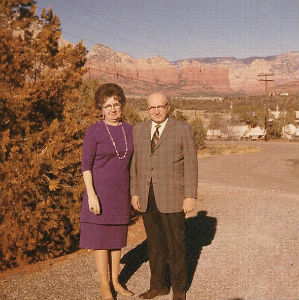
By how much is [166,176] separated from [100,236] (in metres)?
0.79

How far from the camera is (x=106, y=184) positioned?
332 centimetres

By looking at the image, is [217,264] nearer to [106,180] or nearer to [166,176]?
[166,176]

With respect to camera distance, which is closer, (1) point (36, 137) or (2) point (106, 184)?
(2) point (106, 184)

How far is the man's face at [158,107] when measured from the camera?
3.39 meters

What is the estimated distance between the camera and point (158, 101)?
3381mm

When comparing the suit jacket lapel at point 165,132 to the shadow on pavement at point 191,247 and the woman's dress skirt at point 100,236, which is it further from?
the shadow on pavement at point 191,247

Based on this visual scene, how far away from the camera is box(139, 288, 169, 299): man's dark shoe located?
365cm

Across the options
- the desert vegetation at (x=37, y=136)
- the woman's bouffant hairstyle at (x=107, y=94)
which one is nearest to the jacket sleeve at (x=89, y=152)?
the woman's bouffant hairstyle at (x=107, y=94)

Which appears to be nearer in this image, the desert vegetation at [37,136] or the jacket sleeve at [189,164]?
the jacket sleeve at [189,164]

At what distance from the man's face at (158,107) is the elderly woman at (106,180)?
265mm

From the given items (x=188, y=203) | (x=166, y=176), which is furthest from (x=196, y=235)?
(x=166, y=176)

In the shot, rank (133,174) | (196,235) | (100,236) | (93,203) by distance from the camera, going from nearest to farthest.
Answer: (93,203)
(100,236)
(133,174)
(196,235)

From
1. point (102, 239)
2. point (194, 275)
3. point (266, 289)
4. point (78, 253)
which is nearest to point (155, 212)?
point (102, 239)

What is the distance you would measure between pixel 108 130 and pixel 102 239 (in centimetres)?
96
